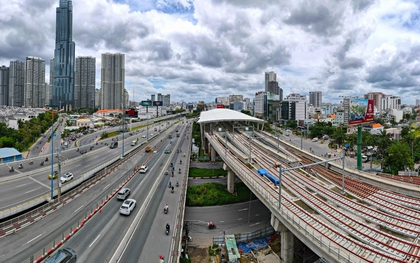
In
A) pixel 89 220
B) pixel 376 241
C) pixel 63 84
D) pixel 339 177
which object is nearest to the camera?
pixel 376 241

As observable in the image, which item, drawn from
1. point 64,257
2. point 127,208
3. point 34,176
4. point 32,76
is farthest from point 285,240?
point 32,76

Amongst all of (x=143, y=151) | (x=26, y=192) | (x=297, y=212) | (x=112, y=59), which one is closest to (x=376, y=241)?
(x=297, y=212)

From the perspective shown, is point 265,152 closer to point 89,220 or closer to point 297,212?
point 297,212

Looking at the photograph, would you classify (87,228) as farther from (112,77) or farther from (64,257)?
(112,77)

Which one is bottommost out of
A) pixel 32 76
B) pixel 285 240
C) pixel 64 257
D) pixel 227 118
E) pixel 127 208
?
pixel 285 240

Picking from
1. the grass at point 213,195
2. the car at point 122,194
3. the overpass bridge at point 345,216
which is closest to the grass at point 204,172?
the grass at point 213,195

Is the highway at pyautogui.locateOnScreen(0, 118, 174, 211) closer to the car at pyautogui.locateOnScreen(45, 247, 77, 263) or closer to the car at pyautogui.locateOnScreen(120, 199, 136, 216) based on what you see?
the car at pyautogui.locateOnScreen(120, 199, 136, 216)

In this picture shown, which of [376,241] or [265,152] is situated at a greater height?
[265,152]

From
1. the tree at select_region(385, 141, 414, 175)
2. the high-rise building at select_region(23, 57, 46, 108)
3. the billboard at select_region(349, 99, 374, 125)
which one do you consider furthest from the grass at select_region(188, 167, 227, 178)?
the high-rise building at select_region(23, 57, 46, 108)
